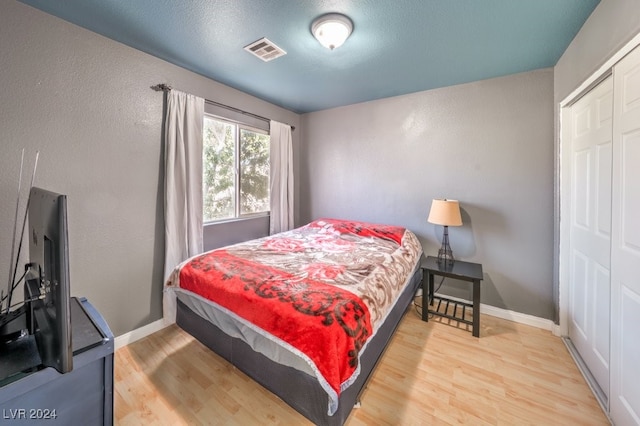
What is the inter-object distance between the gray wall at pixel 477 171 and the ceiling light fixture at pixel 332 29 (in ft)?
5.15

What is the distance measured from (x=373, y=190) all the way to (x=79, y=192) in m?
2.97

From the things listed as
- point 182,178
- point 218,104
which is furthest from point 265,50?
point 182,178

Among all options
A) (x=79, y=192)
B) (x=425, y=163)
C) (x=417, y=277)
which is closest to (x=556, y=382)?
(x=417, y=277)

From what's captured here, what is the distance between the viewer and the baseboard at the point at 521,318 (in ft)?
7.82

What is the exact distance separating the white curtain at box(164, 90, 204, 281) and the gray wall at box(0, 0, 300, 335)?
0.11 metres

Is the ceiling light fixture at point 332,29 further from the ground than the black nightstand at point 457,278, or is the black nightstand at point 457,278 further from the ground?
the ceiling light fixture at point 332,29

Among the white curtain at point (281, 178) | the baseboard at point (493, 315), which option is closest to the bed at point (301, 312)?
the baseboard at point (493, 315)

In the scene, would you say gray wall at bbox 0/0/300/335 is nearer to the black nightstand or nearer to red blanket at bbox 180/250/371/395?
red blanket at bbox 180/250/371/395

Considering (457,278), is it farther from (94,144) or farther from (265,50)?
(94,144)

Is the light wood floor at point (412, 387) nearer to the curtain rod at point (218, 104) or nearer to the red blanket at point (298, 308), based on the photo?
the red blanket at point (298, 308)

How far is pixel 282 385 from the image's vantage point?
1462 millimetres

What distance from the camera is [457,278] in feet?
7.80

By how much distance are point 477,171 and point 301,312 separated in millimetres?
2453

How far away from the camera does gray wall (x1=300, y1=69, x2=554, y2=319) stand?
2.45m
